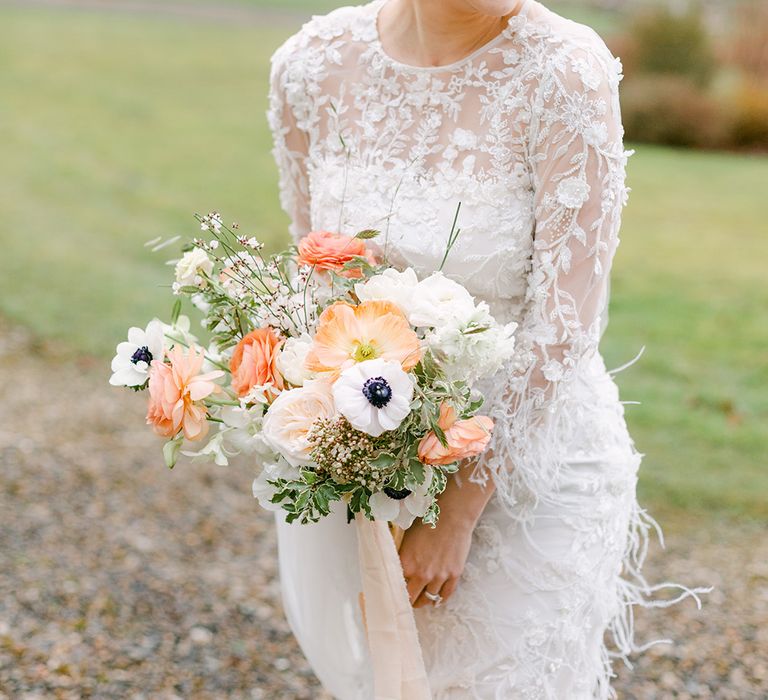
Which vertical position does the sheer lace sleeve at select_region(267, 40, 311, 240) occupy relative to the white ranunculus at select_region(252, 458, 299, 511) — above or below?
above

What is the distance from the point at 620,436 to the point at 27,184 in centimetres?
921

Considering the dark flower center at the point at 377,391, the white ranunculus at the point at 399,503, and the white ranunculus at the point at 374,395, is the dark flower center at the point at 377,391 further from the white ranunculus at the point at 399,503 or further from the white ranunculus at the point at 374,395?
the white ranunculus at the point at 399,503

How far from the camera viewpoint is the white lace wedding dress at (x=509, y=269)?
83.7 inches

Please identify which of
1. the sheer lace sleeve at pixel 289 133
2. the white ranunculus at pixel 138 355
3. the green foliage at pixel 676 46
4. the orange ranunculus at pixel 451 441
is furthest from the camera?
the green foliage at pixel 676 46

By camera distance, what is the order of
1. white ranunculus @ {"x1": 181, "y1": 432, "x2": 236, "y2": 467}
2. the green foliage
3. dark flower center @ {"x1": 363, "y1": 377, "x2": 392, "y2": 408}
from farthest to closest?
1. the green foliage
2. white ranunculus @ {"x1": 181, "y1": 432, "x2": 236, "y2": 467}
3. dark flower center @ {"x1": 363, "y1": 377, "x2": 392, "y2": 408}

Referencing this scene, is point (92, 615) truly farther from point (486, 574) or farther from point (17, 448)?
point (486, 574)

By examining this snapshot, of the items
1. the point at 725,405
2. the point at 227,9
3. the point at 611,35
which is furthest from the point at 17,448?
the point at 227,9

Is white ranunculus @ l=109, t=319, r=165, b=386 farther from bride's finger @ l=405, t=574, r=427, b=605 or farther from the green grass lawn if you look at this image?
the green grass lawn

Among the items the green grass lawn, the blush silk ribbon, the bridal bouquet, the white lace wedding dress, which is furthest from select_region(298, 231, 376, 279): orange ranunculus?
the green grass lawn

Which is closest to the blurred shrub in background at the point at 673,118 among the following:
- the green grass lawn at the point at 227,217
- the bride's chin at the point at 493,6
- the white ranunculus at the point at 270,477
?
the green grass lawn at the point at 227,217

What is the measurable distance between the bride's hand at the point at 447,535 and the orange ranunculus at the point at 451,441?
40 cm

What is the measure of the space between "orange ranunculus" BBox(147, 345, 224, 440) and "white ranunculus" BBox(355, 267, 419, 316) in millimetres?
314

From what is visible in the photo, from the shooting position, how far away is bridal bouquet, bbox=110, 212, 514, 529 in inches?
69.1

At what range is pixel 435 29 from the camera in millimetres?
2365
